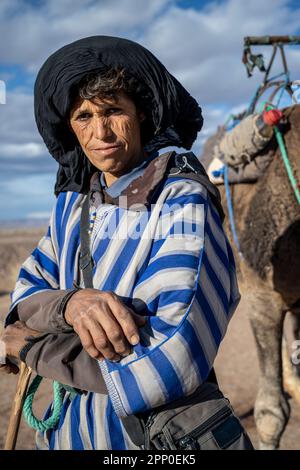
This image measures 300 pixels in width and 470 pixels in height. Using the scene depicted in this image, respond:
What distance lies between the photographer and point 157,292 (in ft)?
4.99

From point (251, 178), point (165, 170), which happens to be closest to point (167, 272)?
point (165, 170)

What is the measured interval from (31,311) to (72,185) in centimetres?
57

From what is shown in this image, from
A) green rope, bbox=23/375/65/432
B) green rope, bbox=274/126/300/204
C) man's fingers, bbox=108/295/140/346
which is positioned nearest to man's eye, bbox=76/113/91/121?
man's fingers, bbox=108/295/140/346

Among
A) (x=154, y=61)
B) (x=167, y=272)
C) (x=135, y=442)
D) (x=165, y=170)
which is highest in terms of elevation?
(x=154, y=61)

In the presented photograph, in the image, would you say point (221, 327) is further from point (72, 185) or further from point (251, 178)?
point (251, 178)

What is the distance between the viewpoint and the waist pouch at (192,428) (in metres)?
1.49

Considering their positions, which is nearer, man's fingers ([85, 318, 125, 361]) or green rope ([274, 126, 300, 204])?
man's fingers ([85, 318, 125, 361])

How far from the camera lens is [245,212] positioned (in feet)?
13.3

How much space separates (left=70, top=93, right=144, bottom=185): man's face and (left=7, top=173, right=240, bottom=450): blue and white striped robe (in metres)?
0.19

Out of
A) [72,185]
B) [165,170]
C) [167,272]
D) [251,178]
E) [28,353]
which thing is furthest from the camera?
[251,178]

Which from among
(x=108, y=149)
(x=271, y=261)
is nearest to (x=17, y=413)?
(x=108, y=149)

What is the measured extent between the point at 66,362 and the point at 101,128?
80 cm

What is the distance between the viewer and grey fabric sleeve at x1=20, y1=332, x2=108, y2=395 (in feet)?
4.99

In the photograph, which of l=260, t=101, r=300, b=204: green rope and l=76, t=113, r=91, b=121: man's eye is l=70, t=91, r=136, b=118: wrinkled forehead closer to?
l=76, t=113, r=91, b=121: man's eye
